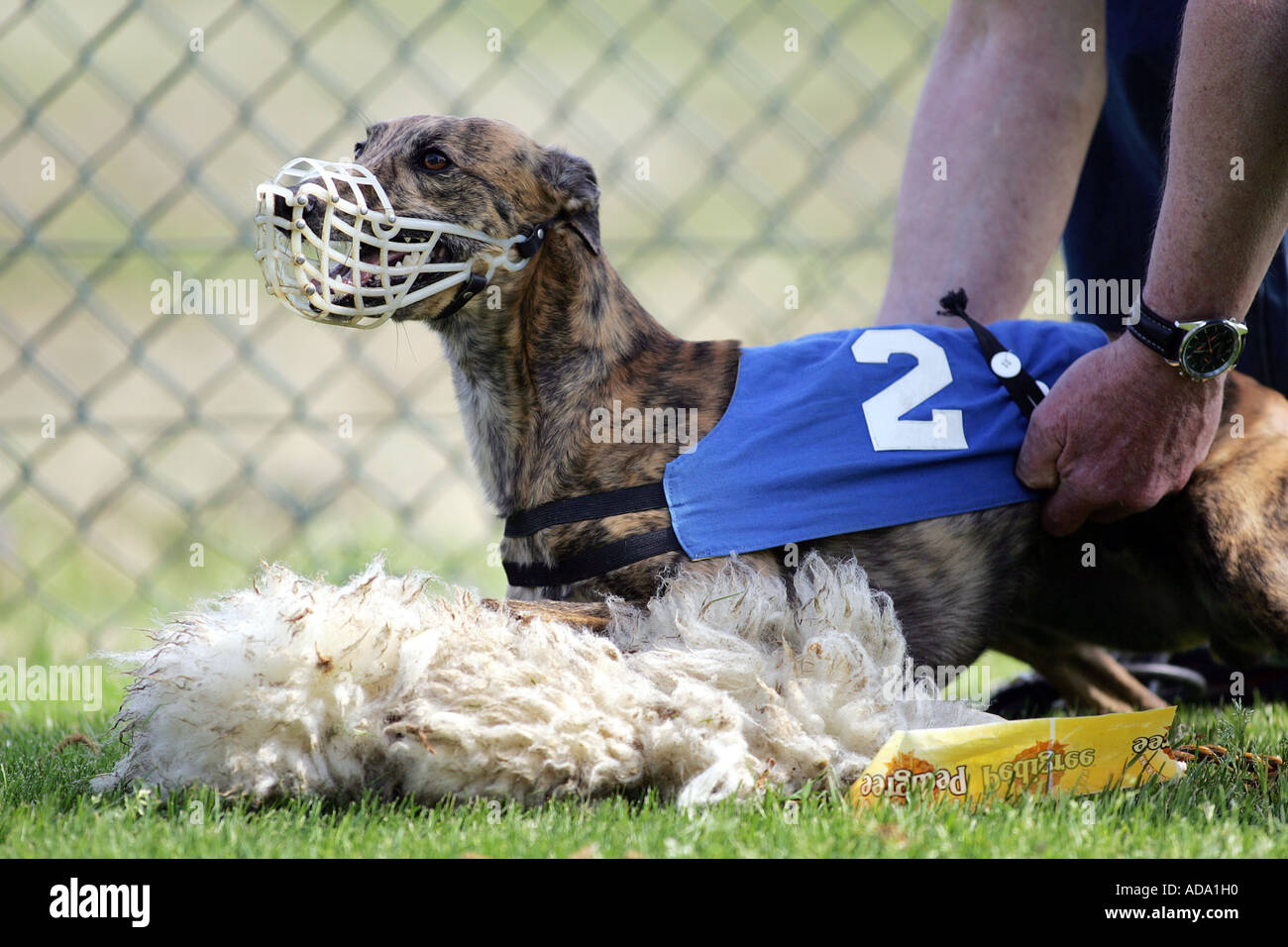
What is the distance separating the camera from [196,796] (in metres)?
1.58

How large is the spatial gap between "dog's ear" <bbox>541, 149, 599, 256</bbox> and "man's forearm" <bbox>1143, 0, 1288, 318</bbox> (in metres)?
0.98

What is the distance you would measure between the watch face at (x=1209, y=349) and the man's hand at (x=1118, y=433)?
30 millimetres

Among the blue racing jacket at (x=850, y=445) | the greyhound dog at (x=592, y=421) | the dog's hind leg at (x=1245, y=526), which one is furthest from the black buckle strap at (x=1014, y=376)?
the dog's hind leg at (x=1245, y=526)

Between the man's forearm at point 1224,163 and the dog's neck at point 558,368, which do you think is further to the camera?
Result: the dog's neck at point 558,368

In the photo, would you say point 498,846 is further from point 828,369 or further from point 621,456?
point 828,369

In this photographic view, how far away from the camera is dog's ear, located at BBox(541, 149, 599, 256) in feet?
7.25

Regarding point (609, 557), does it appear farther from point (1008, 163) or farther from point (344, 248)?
point (1008, 163)

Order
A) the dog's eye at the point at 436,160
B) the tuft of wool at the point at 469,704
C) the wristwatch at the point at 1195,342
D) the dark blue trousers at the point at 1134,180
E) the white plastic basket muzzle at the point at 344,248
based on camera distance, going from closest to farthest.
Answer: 1. the tuft of wool at the point at 469,704
2. the white plastic basket muzzle at the point at 344,248
3. the wristwatch at the point at 1195,342
4. the dog's eye at the point at 436,160
5. the dark blue trousers at the point at 1134,180

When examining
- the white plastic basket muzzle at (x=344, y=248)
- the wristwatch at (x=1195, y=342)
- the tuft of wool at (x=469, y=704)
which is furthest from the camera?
the wristwatch at (x=1195, y=342)

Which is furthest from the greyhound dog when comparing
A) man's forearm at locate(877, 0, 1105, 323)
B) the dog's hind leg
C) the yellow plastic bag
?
man's forearm at locate(877, 0, 1105, 323)

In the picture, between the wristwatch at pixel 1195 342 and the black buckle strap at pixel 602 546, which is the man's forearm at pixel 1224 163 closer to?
the wristwatch at pixel 1195 342

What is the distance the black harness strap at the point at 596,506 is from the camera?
2039 millimetres

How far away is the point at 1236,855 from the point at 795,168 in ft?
17.4
